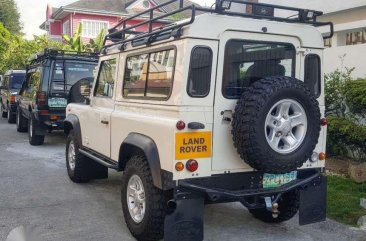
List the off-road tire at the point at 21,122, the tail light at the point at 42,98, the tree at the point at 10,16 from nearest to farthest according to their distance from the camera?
the tail light at the point at 42,98 → the off-road tire at the point at 21,122 → the tree at the point at 10,16

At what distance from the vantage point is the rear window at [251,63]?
4.09m

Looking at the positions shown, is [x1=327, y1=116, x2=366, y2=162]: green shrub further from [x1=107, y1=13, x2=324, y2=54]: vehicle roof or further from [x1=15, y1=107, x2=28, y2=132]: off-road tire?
[x1=15, y1=107, x2=28, y2=132]: off-road tire

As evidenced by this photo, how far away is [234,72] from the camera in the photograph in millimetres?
4121

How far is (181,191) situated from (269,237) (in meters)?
1.40

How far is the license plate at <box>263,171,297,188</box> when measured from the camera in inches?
167

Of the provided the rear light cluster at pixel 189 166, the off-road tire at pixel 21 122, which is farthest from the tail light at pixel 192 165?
the off-road tire at pixel 21 122

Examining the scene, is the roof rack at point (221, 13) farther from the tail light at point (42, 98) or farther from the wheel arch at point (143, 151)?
the tail light at point (42, 98)

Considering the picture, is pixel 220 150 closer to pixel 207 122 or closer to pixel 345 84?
pixel 207 122

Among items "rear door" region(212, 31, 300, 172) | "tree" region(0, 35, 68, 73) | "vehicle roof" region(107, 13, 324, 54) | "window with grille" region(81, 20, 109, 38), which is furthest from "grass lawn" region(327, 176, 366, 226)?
"window with grille" region(81, 20, 109, 38)

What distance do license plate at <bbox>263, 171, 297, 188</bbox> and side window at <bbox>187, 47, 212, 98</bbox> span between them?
1038 mm

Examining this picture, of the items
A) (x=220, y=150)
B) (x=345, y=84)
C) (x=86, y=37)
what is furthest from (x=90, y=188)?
(x=86, y=37)

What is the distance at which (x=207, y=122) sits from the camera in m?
3.94

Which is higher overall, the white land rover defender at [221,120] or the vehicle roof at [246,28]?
the vehicle roof at [246,28]

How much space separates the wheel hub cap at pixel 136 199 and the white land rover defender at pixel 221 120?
10 millimetres
